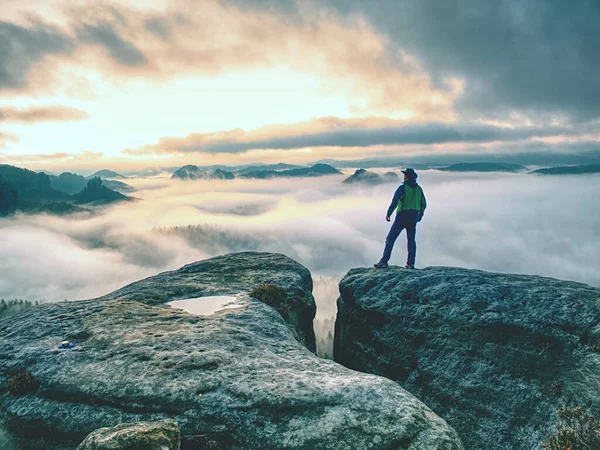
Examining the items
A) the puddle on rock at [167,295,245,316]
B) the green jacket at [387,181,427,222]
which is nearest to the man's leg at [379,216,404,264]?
the green jacket at [387,181,427,222]

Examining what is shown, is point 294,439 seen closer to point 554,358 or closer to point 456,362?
point 456,362

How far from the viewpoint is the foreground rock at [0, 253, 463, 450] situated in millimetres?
9102

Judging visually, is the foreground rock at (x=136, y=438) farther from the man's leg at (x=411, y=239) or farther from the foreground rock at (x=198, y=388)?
the man's leg at (x=411, y=239)

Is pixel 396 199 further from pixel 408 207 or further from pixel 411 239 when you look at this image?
pixel 411 239

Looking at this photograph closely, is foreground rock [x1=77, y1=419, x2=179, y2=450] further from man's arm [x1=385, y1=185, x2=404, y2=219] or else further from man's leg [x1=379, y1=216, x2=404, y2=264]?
man's arm [x1=385, y1=185, x2=404, y2=219]

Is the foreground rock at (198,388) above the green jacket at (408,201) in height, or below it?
below

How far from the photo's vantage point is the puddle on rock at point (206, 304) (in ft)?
56.5

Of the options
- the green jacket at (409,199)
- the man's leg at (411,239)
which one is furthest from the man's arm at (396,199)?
the man's leg at (411,239)

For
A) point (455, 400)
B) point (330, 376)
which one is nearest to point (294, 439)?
point (330, 376)

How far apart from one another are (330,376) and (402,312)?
9051 millimetres

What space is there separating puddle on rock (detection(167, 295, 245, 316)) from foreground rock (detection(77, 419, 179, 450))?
8.72 metres

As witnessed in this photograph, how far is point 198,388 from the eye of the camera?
10.5 meters

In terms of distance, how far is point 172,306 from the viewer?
59.9 ft

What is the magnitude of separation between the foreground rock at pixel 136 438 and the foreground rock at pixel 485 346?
1200 centimetres
